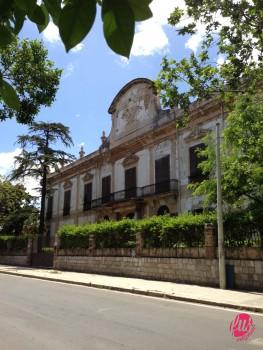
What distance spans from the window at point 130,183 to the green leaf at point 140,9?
3023cm

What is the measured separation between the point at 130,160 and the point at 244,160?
17854 mm

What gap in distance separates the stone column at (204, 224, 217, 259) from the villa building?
7.31 meters

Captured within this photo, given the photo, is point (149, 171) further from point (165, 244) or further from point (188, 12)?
point (188, 12)

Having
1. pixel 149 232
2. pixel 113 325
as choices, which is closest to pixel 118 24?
pixel 113 325

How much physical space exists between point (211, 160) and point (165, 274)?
17.6ft

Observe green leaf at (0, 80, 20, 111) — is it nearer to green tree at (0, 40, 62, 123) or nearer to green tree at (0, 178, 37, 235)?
green tree at (0, 40, 62, 123)

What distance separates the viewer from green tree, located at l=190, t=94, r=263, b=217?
51.0 feet

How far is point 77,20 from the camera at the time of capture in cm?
124

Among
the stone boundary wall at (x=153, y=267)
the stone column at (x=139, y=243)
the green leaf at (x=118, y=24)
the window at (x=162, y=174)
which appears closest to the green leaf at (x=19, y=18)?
the green leaf at (x=118, y=24)

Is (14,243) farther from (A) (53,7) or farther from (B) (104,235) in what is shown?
(A) (53,7)

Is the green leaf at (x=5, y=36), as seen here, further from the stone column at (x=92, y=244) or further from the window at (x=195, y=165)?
the window at (x=195, y=165)

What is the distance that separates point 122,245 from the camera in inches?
857

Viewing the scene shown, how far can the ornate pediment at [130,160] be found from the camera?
32594mm

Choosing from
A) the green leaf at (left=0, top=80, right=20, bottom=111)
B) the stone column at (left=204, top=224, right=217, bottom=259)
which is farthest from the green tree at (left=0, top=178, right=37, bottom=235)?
the green leaf at (left=0, top=80, right=20, bottom=111)
